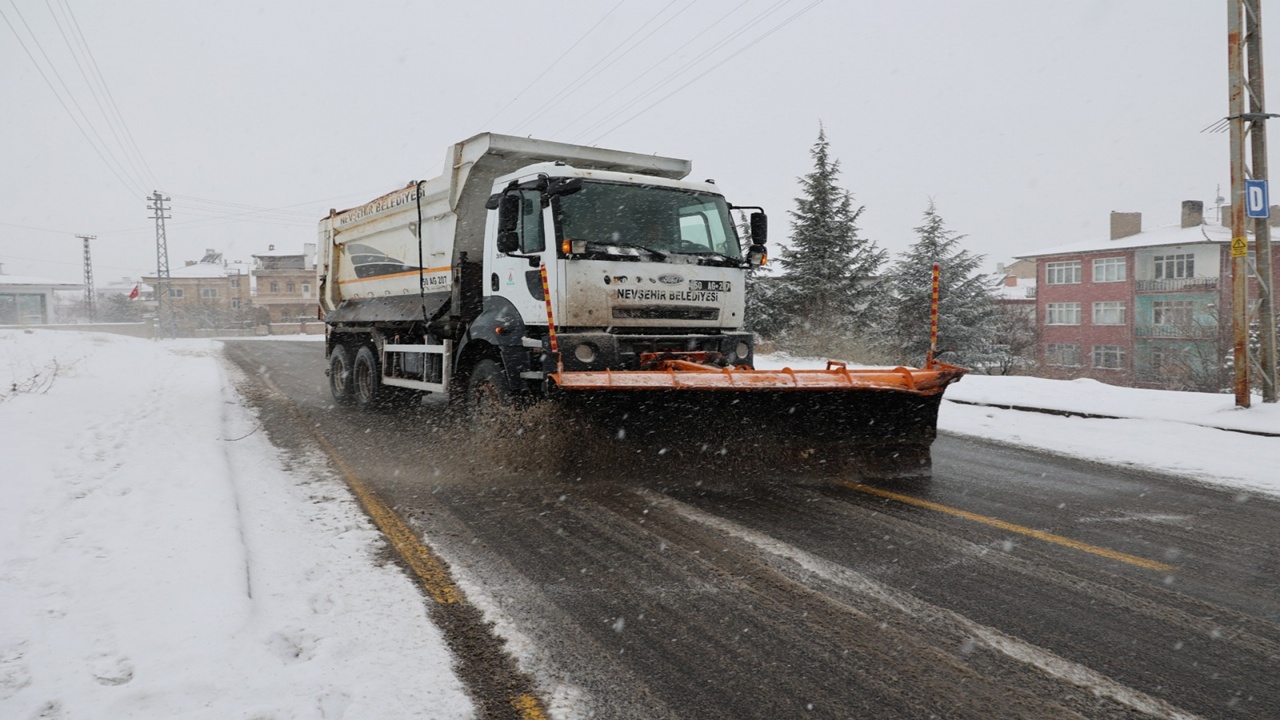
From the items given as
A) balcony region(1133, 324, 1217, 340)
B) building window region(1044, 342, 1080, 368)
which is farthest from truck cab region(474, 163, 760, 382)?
building window region(1044, 342, 1080, 368)

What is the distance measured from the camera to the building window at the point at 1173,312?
39.8 m

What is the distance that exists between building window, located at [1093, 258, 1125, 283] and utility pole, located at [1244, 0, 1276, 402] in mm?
44343

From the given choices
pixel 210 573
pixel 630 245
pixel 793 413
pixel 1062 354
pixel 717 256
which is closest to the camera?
pixel 210 573

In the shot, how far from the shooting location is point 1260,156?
9.52 meters

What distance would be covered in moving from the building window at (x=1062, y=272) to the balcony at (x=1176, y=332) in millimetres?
5402

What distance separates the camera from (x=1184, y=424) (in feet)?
29.6

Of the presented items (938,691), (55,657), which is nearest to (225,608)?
(55,657)

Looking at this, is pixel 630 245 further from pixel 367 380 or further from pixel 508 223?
pixel 367 380

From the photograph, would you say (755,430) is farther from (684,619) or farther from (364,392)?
(364,392)

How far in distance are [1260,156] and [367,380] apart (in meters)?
11.9

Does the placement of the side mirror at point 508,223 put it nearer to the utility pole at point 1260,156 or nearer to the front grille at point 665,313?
the front grille at point 665,313

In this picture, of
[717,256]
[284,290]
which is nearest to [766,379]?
[717,256]

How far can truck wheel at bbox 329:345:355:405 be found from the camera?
39.1ft

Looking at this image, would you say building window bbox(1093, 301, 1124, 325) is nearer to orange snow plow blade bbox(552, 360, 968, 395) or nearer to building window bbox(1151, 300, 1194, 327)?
building window bbox(1151, 300, 1194, 327)
